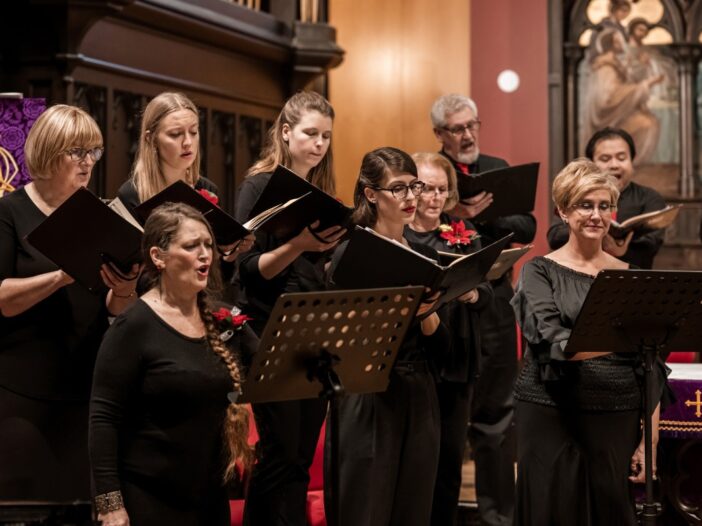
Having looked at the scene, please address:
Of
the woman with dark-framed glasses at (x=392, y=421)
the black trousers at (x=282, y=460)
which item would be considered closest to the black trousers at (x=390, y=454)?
the woman with dark-framed glasses at (x=392, y=421)

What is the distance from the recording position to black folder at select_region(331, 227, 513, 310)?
10.7ft

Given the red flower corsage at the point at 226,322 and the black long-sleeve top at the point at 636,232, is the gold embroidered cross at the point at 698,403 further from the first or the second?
the red flower corsage at the point at 226,322

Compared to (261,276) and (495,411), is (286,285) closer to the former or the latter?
(261,276)

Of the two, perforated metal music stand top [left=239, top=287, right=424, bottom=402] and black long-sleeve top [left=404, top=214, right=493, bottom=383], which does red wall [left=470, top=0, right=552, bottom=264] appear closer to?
black long-sleeve top [left=404, top=214, right=493, bottom=383]

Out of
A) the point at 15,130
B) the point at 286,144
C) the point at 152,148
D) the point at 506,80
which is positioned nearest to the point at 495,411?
the point at 286,144

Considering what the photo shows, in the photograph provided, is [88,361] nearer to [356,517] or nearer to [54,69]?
[356,517]

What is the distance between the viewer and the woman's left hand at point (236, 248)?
11.2 ft

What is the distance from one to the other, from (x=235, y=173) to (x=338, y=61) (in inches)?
41.3

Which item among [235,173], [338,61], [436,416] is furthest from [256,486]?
[338,61]

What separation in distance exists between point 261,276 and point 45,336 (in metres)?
0.68

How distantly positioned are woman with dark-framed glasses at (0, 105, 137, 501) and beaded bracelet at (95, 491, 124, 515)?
1.69 feet

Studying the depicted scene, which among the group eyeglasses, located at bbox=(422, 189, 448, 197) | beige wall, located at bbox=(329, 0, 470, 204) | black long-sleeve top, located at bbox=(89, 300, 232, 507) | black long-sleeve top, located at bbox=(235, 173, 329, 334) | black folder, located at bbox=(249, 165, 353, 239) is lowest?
black long-sleeve top, located at bbox=(89, 300, 232, 507)

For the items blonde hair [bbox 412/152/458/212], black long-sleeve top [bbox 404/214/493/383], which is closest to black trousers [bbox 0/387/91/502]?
black long-sleeve top [bbox 404/214/493/383]

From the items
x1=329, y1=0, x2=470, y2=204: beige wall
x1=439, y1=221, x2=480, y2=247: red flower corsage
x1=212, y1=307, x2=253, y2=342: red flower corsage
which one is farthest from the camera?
x1=329, y1=0, x2=470, y2=204: beige wall
